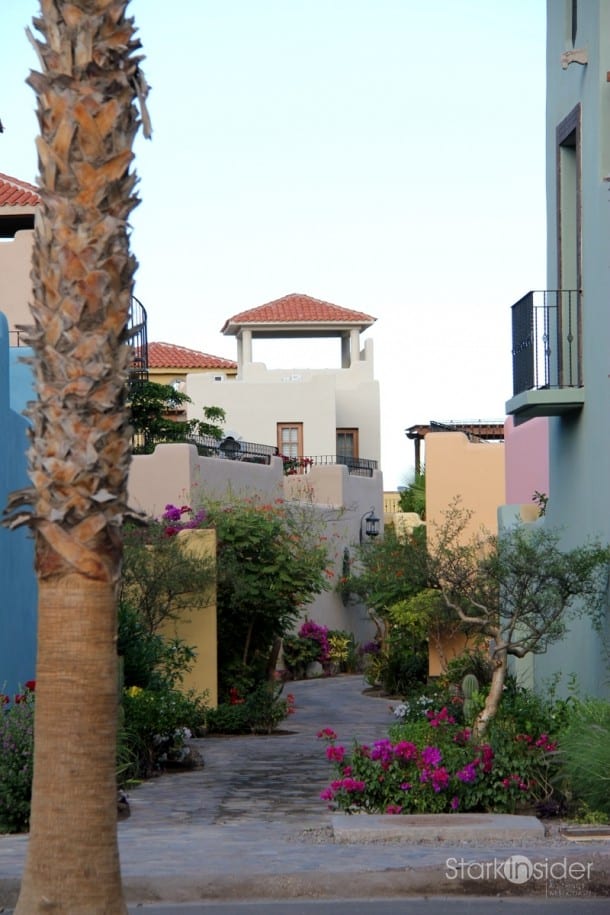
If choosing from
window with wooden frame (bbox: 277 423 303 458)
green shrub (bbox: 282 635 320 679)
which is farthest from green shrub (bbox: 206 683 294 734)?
window with wooden frame (bbox: 277 423 303 458)

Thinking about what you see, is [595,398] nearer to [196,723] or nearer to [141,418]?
[196,723]

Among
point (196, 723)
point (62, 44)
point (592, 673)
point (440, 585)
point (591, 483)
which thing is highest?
point (62, 44)

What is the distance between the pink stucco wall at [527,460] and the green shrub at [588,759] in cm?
788

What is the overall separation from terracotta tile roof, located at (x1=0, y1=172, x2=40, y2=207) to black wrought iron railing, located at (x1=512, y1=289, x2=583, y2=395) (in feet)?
55.4

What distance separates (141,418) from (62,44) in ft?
84.4

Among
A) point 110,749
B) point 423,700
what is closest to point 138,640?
point 423,700

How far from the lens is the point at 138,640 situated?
689 inches

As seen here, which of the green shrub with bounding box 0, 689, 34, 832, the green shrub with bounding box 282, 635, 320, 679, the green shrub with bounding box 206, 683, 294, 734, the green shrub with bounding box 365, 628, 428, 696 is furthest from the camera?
the green shrub with bounding box 282, 635, 320, 679

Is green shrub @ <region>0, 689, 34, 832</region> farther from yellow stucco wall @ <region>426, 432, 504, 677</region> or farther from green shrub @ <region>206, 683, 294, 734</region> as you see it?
yellow stucco wall @ <region>426, 432, 504, 677</region>

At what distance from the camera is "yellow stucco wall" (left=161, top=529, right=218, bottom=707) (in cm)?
2019

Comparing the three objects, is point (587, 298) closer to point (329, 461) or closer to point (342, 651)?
point (342, 651)

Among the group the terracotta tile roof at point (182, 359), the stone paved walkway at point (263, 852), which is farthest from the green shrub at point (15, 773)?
the terracotta tile roof at point (182, 359)

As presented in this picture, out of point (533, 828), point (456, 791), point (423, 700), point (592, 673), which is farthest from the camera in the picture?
point (423, 700)

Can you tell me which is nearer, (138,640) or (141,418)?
(138,640)
